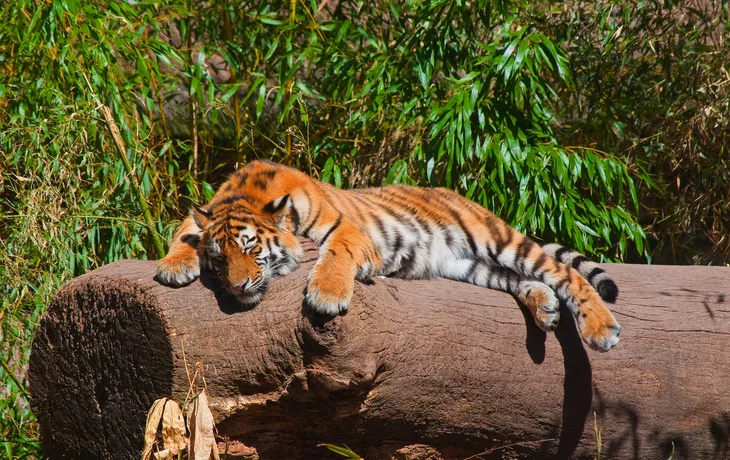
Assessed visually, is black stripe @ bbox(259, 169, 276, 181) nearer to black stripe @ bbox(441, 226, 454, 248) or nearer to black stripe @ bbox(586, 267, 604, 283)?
black stripe @ bbox(441, 226, 454, 248)

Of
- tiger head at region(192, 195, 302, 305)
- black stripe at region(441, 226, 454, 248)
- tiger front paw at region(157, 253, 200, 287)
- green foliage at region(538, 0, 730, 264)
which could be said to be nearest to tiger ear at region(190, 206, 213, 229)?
tiger head at region(192, 195, 302, 305)

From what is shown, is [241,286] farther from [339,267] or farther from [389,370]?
[389,370]

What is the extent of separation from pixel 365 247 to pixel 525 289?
768 mm

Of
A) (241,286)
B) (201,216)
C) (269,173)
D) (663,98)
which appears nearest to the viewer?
(241,286)

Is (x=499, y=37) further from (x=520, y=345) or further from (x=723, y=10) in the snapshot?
(x=520, y=345)

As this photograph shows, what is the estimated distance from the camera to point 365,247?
330 cm

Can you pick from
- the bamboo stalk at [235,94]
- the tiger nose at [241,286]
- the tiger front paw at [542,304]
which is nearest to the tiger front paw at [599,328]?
the tiger front paw at [542,304]

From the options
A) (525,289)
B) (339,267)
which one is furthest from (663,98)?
(339,267)

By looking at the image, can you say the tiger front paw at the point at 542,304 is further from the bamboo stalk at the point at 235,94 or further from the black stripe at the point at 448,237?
the bamboo stalk at the point at 235,94

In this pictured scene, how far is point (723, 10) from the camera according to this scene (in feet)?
17.0

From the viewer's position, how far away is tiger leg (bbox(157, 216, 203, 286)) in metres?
2.87

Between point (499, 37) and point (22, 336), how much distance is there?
10.5ft

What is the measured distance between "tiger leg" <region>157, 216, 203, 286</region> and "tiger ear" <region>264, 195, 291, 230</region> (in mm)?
339

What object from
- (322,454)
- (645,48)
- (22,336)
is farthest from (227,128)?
(322,454)
